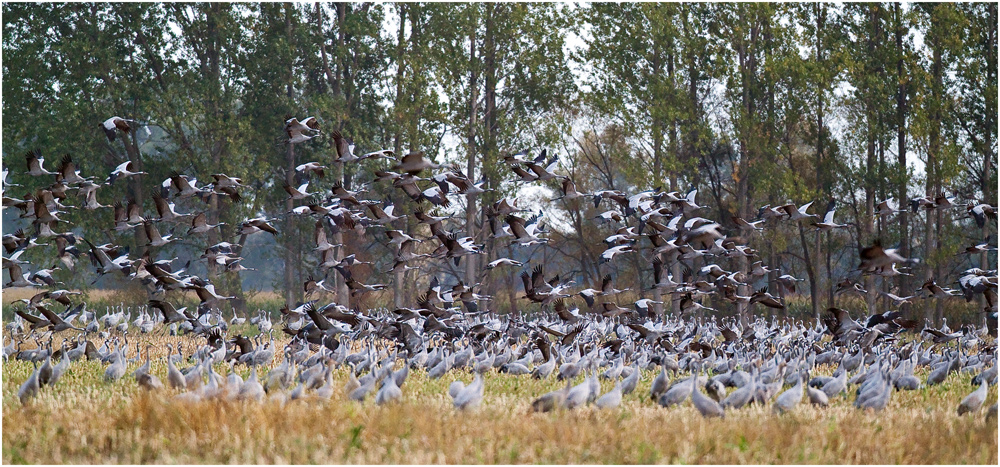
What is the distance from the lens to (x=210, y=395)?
10.4 metres

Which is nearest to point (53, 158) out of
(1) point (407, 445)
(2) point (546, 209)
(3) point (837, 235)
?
(2) point (546, 209)

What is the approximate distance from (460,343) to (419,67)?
15105 millimetres

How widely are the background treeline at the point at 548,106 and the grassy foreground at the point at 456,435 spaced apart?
59.2 ft

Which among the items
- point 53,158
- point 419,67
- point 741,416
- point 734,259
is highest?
point 419,67

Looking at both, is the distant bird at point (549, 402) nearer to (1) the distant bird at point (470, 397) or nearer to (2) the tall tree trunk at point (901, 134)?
(1) the distant bird at point (470, 397)

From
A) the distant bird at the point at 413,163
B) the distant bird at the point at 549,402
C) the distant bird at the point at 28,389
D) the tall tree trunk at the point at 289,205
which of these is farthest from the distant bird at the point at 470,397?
the tall tree trunk at the point at 289,205

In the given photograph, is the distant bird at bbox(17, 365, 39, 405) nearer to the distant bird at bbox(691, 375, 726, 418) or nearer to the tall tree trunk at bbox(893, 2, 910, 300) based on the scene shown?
the distant bird at bbox(691, 375, 726, 418)

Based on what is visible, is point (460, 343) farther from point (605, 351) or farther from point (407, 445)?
point (407, 445)

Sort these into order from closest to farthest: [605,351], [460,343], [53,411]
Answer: [53,411]
[605,351]
[460,343]

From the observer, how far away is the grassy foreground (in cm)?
828

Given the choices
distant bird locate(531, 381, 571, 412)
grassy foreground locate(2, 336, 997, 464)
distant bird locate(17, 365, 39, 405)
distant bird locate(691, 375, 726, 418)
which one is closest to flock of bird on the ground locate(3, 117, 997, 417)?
distant bird locate(17, 365, 39, 405)

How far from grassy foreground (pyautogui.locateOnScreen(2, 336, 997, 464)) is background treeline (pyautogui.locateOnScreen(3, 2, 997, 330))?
18.0 m

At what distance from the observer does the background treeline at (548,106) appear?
27344 millimetres

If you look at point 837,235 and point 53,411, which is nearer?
point 53,411
